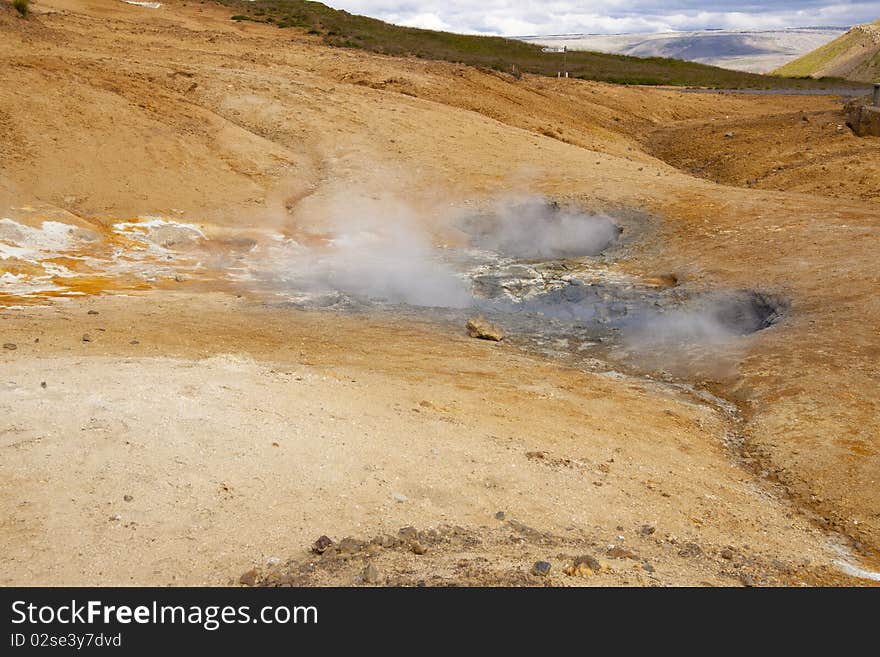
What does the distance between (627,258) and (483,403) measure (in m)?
6.39

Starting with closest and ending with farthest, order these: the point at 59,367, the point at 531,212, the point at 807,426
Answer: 1. the point at 59,367
2. the point at 807,426
3. the point at 531,212

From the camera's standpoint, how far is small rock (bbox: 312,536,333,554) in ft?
14.9

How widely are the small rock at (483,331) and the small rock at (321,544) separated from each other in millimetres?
5848

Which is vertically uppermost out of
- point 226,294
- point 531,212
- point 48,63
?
point 48,63

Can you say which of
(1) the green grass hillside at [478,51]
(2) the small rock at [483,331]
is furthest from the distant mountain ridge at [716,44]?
(2) the small rock at [483,331]

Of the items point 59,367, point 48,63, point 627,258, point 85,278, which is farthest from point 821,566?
point 48,63

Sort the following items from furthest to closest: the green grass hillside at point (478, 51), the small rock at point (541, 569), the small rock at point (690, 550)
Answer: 1. the green grass hillside at point (478, 51)
2. the small rock at point (690, 550)
3. the small rock at point (541, 569)

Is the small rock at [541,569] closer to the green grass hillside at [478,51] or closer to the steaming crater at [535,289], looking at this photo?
the steaming crater at [535,289]

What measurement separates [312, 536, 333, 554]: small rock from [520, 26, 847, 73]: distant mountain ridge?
5194 inches

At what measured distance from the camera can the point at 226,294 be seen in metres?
11.6

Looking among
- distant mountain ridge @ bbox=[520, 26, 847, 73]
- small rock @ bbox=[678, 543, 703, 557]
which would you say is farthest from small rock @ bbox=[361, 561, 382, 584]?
distant mountain ridge @ bbox=[520, 26, 847, 73]

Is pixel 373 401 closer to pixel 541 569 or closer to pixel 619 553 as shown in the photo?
pixel 619 553

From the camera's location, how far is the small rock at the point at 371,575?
419cm

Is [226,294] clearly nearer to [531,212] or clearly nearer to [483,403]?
[483,403]
